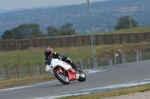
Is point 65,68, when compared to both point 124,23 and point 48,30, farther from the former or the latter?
point 124,23

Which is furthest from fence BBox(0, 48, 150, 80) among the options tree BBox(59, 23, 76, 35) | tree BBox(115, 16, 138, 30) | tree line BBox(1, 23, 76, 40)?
tree BBox(115, 16, 138, 30)

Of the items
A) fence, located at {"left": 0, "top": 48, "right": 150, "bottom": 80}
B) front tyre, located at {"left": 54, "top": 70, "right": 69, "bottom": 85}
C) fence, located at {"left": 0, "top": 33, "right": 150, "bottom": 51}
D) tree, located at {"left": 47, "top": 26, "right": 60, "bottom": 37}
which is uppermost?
front tyre, located at {"left": 54, "top": 70, "right": 69, "bottom": 85}

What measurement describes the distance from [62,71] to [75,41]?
185 ft

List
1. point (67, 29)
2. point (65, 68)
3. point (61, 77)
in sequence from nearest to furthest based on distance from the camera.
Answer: point (61, 77) < point (65, 68) < point (67, 29)

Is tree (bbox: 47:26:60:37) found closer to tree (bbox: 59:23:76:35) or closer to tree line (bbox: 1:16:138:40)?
tree line (bbox: 1:16:138:40)

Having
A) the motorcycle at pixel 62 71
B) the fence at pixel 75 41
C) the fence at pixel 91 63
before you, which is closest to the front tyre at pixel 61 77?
the motorcycle at pixel 62 71

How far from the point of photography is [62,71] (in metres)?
18.9

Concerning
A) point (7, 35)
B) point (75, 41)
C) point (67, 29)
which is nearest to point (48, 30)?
point (67, 29)

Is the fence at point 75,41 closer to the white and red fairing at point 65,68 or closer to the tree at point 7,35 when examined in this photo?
the tree at point 7,35

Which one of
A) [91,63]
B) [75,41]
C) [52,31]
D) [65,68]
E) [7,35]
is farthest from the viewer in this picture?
[52,31]

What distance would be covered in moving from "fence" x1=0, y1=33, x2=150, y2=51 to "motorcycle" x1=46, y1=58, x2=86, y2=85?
1851 inches

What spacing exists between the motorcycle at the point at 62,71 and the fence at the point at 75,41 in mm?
47011

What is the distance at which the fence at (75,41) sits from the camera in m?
68.0

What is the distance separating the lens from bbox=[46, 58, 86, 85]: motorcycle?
18.7 metres
